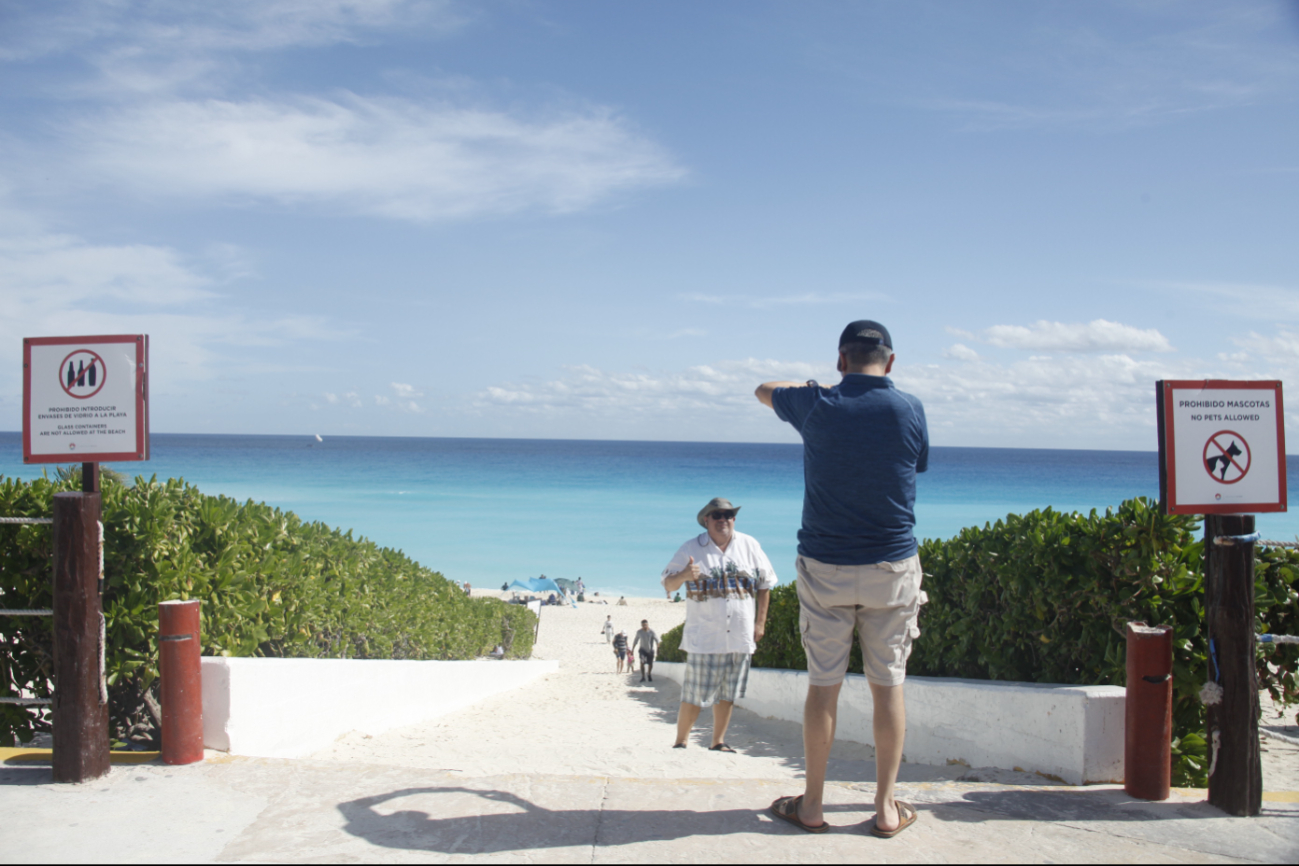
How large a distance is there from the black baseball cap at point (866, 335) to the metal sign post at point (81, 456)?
11.4ft

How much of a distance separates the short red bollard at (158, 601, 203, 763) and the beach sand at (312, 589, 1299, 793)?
146 centimetres

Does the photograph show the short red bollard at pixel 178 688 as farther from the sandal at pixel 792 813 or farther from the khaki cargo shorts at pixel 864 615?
the khaki cargo shorts at pixel 864 615

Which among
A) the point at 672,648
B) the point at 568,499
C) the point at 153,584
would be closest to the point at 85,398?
the point at 153,584

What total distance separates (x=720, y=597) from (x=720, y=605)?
0.05 metres

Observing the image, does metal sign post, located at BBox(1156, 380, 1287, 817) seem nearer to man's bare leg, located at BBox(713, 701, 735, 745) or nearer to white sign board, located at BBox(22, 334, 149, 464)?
man's bare leg, located at BBox(713, 701, 735, 745)

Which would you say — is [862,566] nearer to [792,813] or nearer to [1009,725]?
[792,813]

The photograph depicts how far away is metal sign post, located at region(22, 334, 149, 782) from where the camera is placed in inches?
155

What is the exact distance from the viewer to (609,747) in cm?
668

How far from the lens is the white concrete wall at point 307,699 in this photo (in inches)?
177

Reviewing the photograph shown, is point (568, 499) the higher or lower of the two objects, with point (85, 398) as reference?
lower

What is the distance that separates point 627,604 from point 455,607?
885 inches

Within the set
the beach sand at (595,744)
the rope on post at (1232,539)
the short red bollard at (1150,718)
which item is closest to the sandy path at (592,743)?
the beach sand at (595,744)

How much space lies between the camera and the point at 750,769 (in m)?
5.70

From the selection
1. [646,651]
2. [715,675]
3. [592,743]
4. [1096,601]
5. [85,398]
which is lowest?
[646,651]
